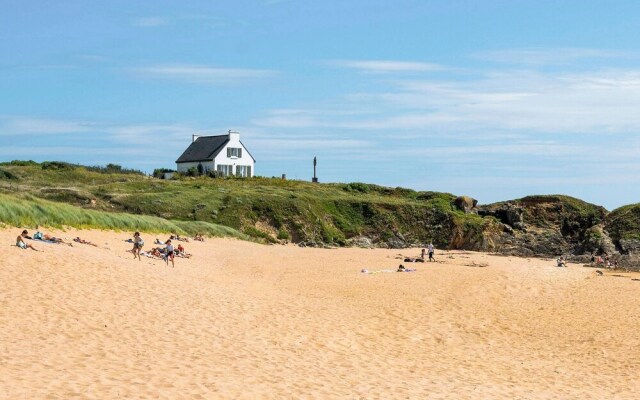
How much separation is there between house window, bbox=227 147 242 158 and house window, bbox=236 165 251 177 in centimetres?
134

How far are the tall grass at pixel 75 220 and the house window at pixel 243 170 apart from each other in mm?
30985

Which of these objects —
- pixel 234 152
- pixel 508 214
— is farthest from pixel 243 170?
pixel 508 214

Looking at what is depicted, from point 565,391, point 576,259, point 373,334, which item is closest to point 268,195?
point 576,259

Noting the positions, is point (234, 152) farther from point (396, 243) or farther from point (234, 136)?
point (396, 243)

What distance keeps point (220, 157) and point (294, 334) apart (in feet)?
205

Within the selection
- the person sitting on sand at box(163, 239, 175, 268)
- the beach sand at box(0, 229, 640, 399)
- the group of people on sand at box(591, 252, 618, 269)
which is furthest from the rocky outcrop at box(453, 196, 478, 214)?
the person sitting on sand at box(163, 239, 175, 268)

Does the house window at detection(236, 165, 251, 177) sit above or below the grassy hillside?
above

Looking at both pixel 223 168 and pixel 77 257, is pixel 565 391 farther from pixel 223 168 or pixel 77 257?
pixel 223 168

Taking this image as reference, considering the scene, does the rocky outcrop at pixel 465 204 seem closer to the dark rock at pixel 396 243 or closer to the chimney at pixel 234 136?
the dark rock at pixel 396 243

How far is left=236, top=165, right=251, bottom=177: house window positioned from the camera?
8088 cm

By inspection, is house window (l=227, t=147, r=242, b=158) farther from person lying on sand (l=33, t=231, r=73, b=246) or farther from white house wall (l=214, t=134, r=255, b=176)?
person lying on sand (l=33, t=231, r=73, b=246)

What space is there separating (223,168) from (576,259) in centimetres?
4320

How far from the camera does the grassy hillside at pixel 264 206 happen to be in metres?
53.9

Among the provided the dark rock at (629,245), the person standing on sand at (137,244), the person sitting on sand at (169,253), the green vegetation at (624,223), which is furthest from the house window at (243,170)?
the person standing on sand at (137,244)
